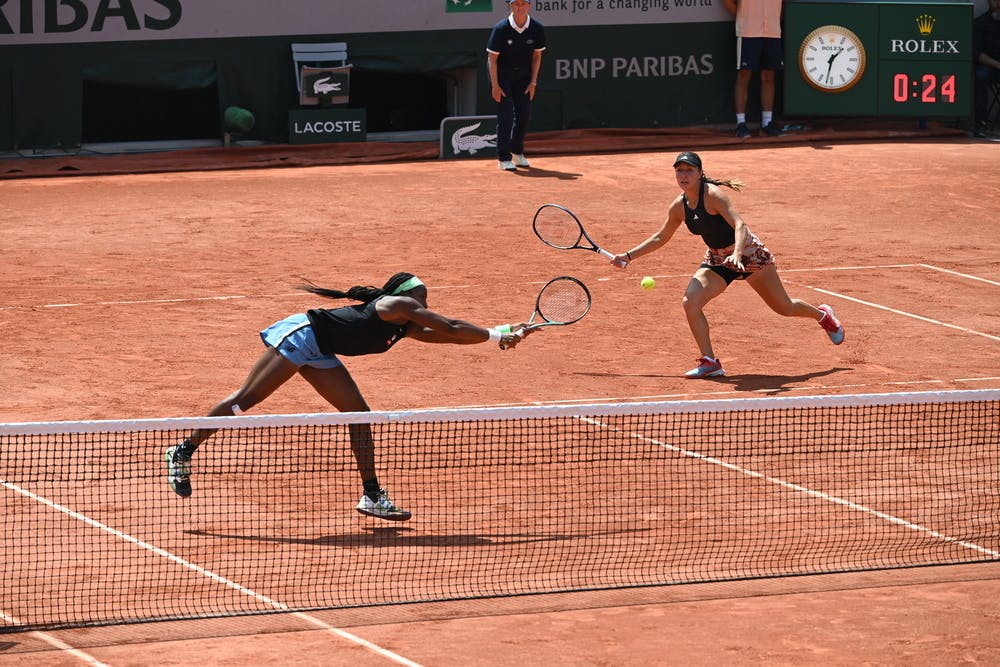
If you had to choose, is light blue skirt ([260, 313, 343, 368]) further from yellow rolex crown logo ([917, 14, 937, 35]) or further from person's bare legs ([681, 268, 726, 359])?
yellow rolex crown logo ([917, 14, 937, 35])

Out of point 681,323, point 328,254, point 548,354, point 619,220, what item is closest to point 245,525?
point 548,354

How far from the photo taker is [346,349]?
28.6 feet

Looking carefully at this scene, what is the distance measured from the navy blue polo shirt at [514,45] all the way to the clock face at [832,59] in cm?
553

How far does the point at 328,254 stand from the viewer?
53.8 feet

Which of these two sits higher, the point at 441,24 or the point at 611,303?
the point at 441,24

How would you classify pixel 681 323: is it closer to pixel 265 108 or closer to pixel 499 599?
pixel 499 599

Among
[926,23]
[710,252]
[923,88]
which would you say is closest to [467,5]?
[926,23]

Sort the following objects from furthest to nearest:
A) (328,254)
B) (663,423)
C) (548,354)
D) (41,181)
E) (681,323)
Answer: (41,181)
(328,254)
(681,323)
(548,354)
(663,423)

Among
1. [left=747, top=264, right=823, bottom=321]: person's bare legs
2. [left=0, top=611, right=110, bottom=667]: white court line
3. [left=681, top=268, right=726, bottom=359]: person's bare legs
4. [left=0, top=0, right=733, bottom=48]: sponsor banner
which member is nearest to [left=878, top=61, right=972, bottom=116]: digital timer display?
[left=0, top=0, right=733, bottom=48]: sponsor banner

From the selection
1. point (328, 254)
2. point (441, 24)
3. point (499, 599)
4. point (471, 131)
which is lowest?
point (499, 599)

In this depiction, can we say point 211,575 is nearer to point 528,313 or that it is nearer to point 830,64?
point 528,313

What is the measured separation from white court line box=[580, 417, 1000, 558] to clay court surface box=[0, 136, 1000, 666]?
40 centimetres

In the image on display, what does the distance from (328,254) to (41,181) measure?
648 cm

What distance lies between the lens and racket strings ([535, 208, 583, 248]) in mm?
12445
